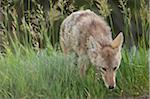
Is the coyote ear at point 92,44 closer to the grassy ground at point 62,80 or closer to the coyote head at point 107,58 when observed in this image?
the coyote head at point 107,58

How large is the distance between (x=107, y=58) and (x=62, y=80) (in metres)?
0.64

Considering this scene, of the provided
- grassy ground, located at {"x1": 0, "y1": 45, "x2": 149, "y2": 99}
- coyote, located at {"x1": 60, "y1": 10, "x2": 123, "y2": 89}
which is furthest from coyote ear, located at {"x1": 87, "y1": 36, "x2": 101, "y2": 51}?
grassy ground, located at {"x1": 0, "y1": 45, "x2": 149, "y2": 99}

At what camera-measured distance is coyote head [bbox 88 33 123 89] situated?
8.18m

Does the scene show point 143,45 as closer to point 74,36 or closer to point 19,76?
point 74,36

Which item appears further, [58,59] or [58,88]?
[58,59]

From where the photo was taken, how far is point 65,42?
30.8 feet

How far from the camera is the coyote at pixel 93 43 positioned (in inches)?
325

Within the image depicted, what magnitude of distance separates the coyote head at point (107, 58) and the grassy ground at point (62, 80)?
0.60 feet

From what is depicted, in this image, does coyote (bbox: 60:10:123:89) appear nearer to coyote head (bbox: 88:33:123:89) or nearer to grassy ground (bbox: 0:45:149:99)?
coyote head (bbox: 88:33:123:89)

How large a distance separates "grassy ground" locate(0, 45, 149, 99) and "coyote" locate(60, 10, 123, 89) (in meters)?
0.17

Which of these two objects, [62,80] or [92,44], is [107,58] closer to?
[92,44]

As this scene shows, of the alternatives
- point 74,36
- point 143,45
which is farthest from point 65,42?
point 143,45

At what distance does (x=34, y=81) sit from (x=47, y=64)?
39 cm

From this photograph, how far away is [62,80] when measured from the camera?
8359 millimetres
